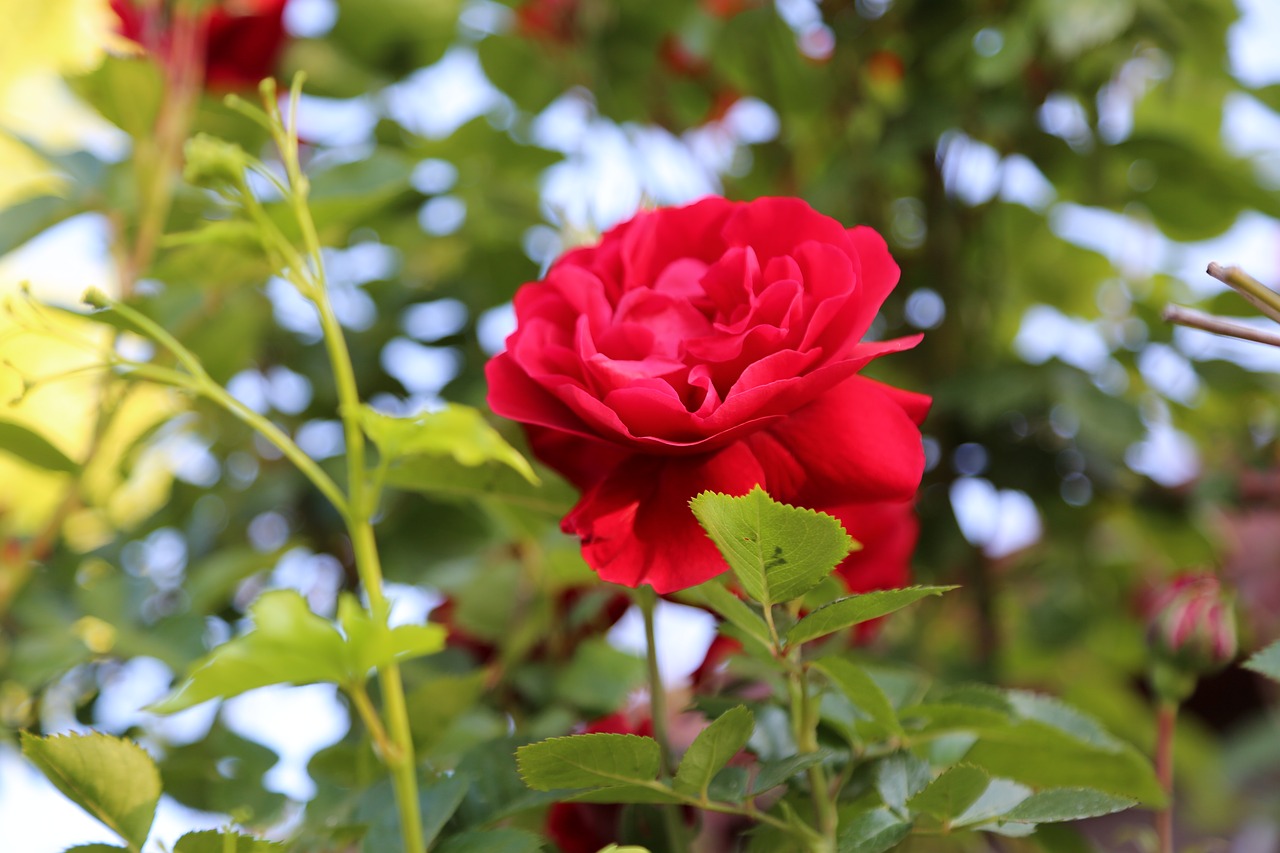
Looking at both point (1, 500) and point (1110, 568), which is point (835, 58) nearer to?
point (1110, 568)

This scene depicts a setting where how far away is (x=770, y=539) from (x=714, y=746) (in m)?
0.05

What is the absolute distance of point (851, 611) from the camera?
220 mm

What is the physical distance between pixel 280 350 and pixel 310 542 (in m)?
0.15

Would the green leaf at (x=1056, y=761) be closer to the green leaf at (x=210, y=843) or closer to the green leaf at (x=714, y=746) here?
the green leaf at (x=714, y=746)

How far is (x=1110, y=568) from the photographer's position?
0.64 meters

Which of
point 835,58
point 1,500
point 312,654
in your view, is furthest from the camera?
point 1,500

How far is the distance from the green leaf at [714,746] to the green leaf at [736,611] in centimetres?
2

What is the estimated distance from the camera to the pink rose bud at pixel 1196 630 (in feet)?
1.21

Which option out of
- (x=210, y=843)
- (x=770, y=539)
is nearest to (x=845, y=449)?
(x=770, y=539)

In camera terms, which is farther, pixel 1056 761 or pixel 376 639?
pixel 1056 761

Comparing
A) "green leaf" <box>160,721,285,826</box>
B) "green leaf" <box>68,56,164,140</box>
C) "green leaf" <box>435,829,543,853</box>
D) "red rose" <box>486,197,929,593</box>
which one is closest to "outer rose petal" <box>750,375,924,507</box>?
"red rose" <box>486,197,929,593</box>

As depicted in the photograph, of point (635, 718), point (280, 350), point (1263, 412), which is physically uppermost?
point (280, 350)

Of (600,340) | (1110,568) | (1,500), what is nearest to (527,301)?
(600,340)

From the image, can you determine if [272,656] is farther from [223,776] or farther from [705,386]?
[223,776]
